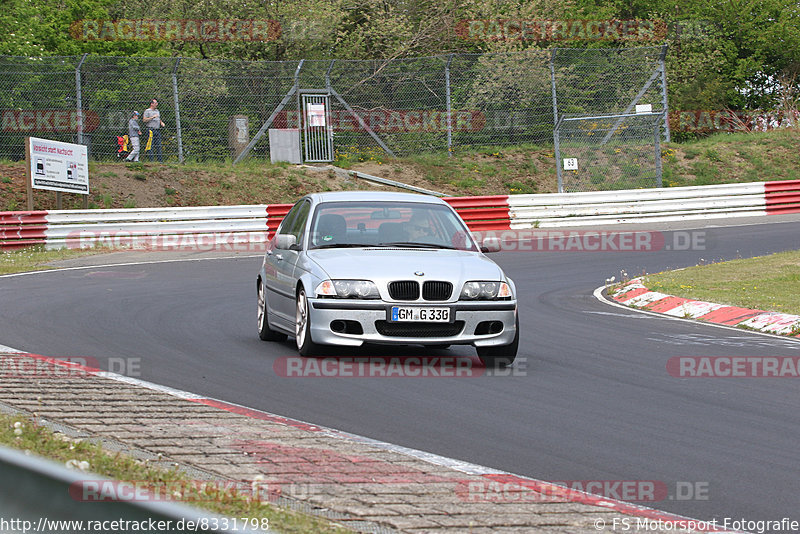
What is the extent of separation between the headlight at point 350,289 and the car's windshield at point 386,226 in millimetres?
966

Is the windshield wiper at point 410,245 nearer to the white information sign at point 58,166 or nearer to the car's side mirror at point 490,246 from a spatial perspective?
the car's side mirror at point 490,246

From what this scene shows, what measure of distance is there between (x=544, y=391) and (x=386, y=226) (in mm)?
2800

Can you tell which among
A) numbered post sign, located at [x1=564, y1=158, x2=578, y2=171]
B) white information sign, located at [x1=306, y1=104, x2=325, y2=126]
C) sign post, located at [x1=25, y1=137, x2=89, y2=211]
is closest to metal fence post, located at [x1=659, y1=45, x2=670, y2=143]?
numbered post sign, located at [x1=564, y1=158, x2=578, y2=171]

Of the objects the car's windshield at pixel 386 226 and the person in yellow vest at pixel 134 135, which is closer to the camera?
the car's windshield at pixel 386 226

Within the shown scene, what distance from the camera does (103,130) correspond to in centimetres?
2786

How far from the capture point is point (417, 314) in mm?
9031

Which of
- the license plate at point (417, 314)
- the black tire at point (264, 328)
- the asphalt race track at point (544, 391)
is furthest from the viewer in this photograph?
the black tire at point (264, 328)

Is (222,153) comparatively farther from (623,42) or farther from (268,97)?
(623,42)

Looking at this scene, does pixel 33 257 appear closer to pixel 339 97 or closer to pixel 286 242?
pixel 339 97

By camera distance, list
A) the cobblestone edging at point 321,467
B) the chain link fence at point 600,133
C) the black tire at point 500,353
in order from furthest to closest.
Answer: the chain link fence at point 600,133 → the black tire at point 500,353 → the cobblestone edging at point 321,467

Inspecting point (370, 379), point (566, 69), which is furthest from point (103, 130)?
point (370, 379)

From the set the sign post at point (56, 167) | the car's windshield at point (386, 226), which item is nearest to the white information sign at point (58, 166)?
the sign post at point (56, 167)

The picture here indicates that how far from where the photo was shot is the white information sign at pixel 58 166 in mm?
24625

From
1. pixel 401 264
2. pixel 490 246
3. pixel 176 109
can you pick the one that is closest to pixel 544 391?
pixel 401 264
